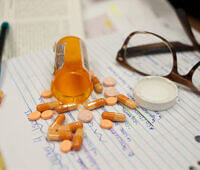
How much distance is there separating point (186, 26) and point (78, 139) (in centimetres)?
69

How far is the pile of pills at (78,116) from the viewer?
60 cm

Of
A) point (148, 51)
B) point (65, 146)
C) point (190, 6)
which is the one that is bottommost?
point (65, 146)

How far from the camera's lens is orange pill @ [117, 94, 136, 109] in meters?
0.69

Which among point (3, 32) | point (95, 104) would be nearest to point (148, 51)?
point (95, 104)

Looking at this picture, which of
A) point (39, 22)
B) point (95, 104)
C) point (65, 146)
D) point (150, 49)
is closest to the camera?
point (65, 146)

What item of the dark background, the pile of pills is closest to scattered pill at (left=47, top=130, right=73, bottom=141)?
the pile of pills

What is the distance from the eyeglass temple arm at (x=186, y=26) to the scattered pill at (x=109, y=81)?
1.21 feet

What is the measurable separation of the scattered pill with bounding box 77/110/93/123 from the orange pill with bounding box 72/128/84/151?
0.12ft

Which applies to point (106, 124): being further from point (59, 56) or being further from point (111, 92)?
point (59, 56)

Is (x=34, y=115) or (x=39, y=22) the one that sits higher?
(x=39, y=22)

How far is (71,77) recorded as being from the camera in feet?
2.33

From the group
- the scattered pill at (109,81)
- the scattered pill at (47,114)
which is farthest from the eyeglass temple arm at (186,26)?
the scattered pill at (47,114)

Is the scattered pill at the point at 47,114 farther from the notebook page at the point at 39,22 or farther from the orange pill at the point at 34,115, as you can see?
the notebook page at the point at 39,22

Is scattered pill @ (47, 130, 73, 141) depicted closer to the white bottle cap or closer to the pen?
the white bottle cap
